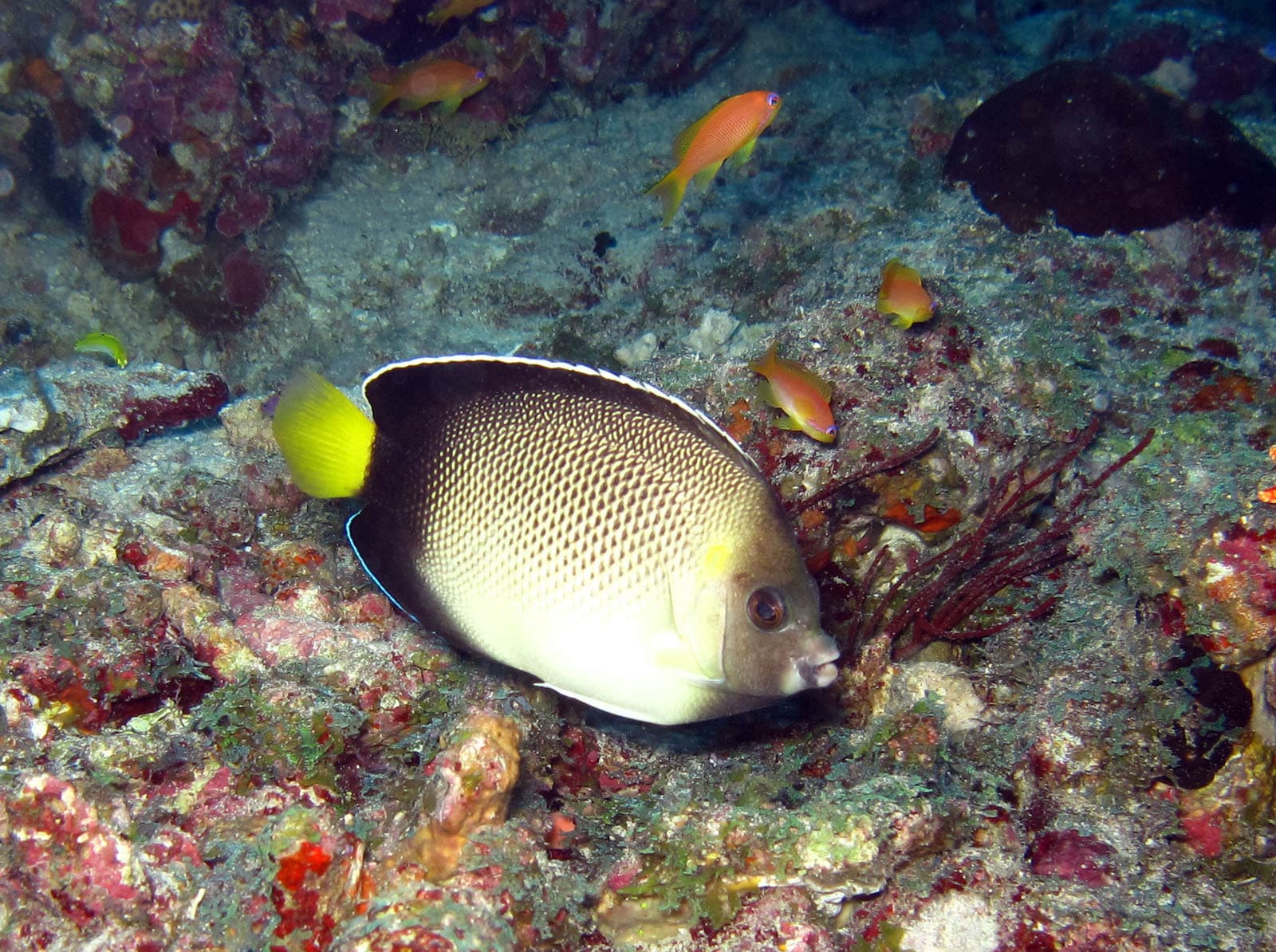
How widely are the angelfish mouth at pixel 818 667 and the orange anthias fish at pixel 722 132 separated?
4463 millimetres

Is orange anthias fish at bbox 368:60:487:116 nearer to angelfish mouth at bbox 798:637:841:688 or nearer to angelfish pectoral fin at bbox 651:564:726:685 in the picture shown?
angelfish pectoral fin at bbox 651:564:726:685

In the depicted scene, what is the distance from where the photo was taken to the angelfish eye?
1.87 metres

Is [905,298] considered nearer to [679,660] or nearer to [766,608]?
[766,608]

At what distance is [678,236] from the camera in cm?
863

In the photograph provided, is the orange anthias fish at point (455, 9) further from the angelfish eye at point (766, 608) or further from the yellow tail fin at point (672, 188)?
the angelfish eye at point (766, 608)

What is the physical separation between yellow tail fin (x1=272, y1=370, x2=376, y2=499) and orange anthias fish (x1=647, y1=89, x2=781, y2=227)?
159 inches

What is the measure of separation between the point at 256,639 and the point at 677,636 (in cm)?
217

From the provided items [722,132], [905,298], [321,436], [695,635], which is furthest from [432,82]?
[695,635]

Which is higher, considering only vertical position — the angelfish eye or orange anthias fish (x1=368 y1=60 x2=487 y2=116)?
orange anthias fish (x1=368 y1=60 x2=487 y2=116)

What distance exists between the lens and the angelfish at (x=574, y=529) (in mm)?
1886

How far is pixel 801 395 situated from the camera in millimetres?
→ 3330

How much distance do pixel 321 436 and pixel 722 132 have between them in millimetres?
4270

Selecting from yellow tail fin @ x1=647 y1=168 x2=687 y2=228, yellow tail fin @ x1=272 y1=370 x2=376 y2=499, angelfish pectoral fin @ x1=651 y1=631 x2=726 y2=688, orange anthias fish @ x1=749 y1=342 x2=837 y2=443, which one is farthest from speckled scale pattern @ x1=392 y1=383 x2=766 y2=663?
yellow tail fin @ x1=647 y1=168 x2=687 y2=228

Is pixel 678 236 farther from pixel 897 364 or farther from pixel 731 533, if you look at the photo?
pixel 731 533
